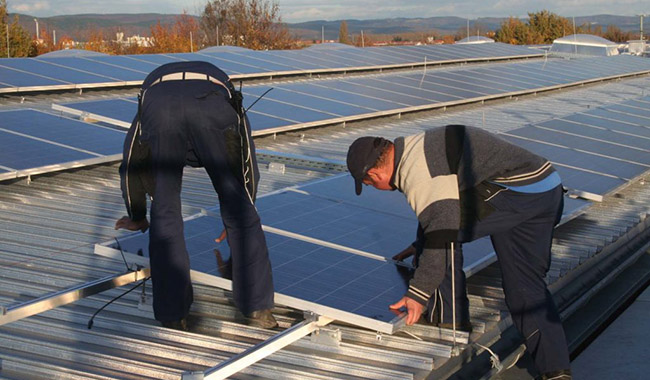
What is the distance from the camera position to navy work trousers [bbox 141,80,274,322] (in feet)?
18.2

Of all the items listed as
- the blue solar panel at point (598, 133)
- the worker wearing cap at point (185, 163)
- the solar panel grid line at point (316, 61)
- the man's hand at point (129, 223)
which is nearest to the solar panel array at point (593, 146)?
the blue solar panel at point (598, 133)

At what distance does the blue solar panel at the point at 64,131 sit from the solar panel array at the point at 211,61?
14.9 ft

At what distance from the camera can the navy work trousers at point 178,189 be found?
18.2 feet

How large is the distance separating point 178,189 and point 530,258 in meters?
2.42

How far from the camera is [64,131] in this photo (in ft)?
37.3

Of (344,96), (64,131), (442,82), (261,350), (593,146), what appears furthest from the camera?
(442,82)

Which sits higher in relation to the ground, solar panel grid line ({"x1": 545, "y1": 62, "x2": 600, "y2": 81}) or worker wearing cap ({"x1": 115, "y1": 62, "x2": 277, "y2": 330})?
solar panel grid line ({"x1": 545, "y1": 62, "x2": 600, "y2": 81})

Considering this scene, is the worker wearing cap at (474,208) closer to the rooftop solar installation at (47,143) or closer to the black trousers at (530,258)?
the black trousers at (530,258)

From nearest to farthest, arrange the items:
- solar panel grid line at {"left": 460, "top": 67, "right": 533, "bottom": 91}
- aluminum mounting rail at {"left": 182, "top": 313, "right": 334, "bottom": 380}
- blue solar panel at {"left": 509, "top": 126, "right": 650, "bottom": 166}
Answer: aluminum mounting rail at {"left": 182, "top": 313, "right": 334, "bottom": 380} < blue solar panel at {"left": 509, "top": 126, "right": 650, "bottom": 166} < solar panel grid line at {"left": 460, "top": 67, "right": 533, "bottom": 91}

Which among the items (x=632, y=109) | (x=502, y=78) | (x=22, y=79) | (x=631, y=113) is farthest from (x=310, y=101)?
(x=502, y=78)

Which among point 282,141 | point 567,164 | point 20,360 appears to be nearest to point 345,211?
point 20,360

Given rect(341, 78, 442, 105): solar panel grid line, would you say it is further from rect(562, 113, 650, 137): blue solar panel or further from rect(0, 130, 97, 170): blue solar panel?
rect(0, 130, 97, 170): blue solar panel

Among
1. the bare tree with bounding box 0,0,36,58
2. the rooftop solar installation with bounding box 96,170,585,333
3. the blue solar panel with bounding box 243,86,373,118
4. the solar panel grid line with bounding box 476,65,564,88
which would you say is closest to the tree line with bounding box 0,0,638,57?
the bare tree with bounding box 0,0,36,58

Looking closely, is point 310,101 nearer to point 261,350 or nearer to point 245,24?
point 261,350
